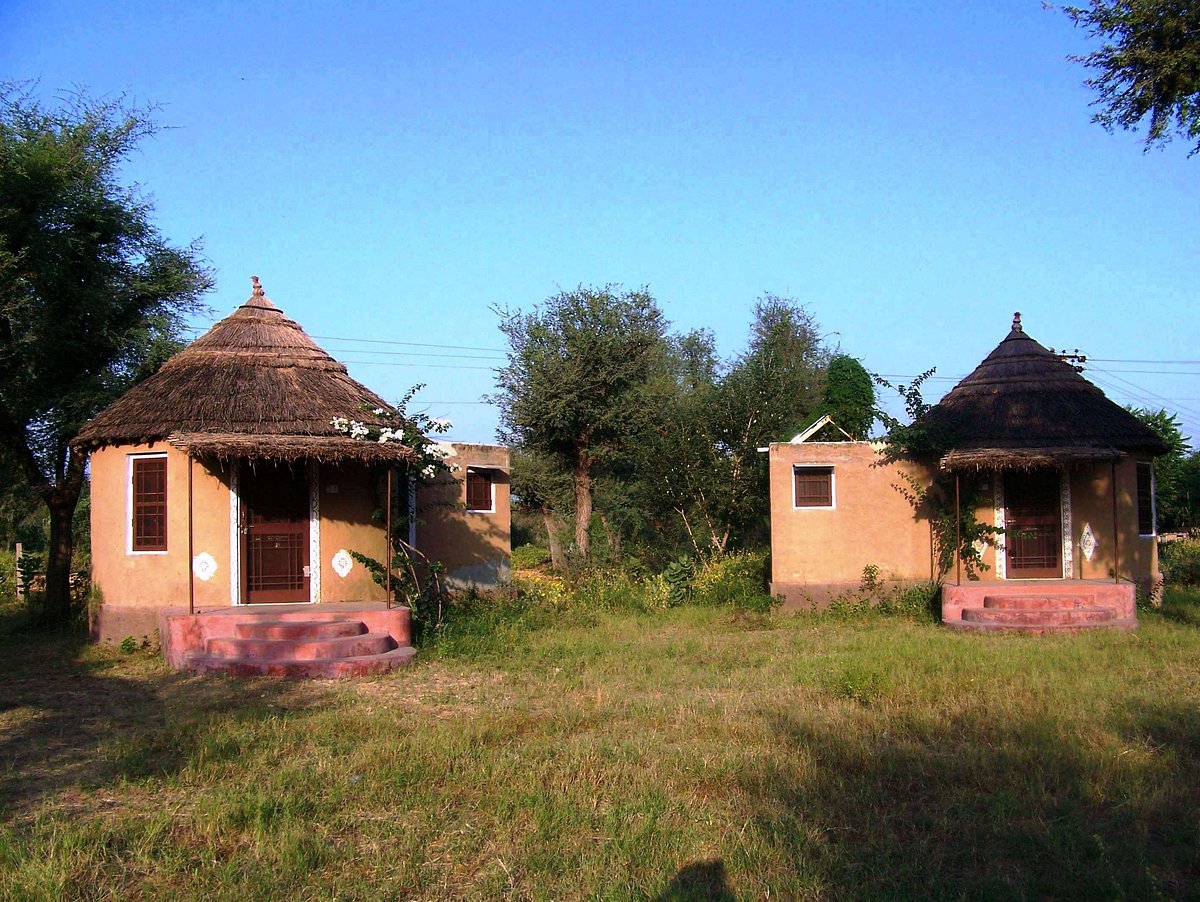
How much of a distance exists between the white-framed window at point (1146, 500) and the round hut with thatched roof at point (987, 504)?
→ 3.5 inches

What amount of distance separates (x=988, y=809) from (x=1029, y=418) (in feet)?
36.0

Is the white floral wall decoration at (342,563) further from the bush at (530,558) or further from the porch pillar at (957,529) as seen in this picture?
the bush at (530,558)

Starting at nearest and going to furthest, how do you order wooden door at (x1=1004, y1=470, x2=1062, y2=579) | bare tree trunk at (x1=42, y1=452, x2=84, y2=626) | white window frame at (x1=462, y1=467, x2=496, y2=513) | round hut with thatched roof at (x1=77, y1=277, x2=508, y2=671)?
round hut with thatched roof at (x1=77, y1=277, x2=508, y2=671)
bare tree trunk at (x1=42, y1=452, x2=84, y2=626)
wooden door at (x1=1004, y1=470, x2=1062, y2=579)
white window frame at (x1=462, y1=467, x2=496, y2=513)

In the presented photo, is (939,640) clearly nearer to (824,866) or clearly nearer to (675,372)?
(824,866)

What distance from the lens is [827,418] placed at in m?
19.4

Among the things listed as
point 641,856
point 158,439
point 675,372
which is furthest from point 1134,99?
point 675,372

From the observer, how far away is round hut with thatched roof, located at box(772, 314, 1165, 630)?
15789mm

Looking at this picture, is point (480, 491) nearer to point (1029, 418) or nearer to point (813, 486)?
point (813, 486)

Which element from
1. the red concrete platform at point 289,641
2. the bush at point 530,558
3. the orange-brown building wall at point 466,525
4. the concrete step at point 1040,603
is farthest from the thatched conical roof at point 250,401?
the bush at point 530,558

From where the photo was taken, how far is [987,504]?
1599cm

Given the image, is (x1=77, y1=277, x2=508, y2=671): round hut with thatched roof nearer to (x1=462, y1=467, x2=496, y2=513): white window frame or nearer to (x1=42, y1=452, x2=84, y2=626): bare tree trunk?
(x1=42, y1=452, x2=84, y2=626): bare tree trunk

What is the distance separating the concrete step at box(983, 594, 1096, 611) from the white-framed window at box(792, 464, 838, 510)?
10.1ft

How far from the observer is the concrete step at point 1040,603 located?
14.1 m

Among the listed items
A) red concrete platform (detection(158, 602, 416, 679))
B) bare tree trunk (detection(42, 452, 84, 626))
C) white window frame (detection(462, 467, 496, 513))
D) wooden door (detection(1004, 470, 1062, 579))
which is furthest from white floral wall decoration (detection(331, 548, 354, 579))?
wooden door (detection(1004, 470, 1062, 579))
